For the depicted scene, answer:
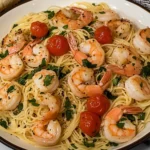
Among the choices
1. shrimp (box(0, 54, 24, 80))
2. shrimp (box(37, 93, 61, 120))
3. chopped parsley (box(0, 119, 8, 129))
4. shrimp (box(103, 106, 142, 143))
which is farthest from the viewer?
shrimp (box(0, 54, 24, 80))

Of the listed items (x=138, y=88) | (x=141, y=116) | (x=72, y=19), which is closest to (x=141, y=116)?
(x=141, y=116)

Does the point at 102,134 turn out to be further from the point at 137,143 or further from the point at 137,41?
the point at 137,41

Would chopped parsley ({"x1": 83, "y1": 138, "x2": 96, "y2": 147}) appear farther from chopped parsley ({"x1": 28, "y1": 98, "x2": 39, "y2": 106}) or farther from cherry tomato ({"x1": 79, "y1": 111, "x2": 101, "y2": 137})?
chopped parsley ({"x1": 28, "y1": 98, "x2": 39, "y2": 106})

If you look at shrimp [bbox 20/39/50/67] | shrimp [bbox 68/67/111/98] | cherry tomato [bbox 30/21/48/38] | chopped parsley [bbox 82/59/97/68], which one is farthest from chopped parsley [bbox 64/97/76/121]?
cherry tomato [bbox 30/21/48/38]

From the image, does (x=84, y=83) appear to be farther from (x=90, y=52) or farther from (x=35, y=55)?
(x=35, y=55)

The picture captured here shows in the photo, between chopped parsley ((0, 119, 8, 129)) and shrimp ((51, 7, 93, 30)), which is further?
shrimp ((51, 7, 93, 30))

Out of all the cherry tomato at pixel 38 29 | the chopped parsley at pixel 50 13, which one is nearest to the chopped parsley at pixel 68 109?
the cherry tomato at pixel 38 29

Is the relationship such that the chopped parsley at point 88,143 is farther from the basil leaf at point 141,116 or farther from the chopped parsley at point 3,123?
the chopped parsley at point 3,123
